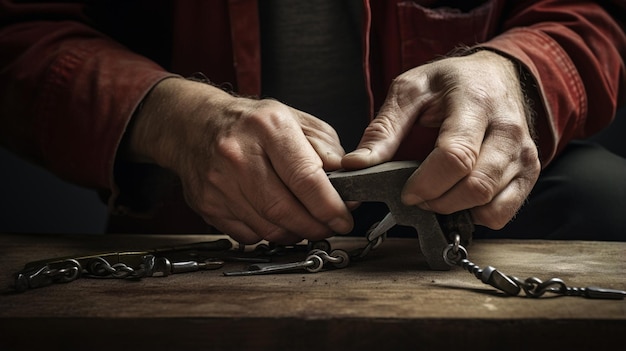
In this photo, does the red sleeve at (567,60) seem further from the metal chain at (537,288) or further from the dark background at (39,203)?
the dark background at (39,203)

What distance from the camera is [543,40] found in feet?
4.38

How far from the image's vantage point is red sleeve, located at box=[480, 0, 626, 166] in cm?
128

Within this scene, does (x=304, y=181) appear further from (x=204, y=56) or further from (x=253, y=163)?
(x=204, y=56)

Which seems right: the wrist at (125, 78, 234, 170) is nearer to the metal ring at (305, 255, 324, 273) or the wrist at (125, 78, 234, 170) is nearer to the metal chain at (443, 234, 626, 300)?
the metal ring at (305, 255, 324, 273)

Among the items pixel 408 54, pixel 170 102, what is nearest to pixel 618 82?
pixel 408 54

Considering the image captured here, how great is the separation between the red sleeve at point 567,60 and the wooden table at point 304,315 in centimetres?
42

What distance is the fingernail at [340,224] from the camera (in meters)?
1.01

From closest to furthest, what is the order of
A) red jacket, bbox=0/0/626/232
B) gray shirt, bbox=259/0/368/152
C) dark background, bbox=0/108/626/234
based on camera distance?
red jacket, bbox=0/0/626/232
gray shirt, bbox=259/0/368/152
dark background, bbox=0/108/626/234

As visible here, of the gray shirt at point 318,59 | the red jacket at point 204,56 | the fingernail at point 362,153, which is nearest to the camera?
the fingernail at point 362,153

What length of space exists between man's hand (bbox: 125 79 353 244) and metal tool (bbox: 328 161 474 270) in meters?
0.02

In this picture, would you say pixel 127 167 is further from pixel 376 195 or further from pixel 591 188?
pixel 591 188

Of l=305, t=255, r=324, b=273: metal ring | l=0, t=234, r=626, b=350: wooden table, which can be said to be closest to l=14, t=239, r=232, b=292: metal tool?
l=0, t=234, r=626, b=350: wooden table

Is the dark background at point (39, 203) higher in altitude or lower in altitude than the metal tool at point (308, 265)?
lower

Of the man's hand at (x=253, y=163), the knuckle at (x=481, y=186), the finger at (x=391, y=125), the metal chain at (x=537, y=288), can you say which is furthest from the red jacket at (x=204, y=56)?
the metal chain at (x=537, y=288)
